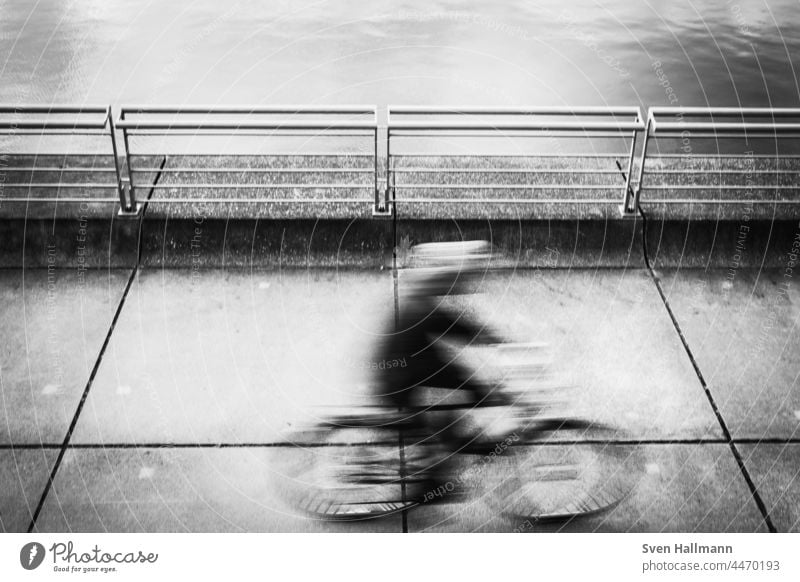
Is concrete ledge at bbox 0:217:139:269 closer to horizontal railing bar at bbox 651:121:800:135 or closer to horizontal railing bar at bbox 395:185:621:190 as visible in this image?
horizontal railing bar at bbox 395:185:621:190

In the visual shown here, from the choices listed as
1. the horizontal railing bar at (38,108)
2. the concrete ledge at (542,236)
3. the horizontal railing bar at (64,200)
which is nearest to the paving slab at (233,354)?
the concrete ledge at (542,236)

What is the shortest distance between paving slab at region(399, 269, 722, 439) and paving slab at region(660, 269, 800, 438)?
0.14 m

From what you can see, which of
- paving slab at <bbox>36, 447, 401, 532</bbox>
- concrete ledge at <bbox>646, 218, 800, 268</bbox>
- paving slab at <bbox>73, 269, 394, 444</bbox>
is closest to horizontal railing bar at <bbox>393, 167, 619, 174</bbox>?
concrete ledge at <bbox>646, 218, 800, 268</bbox>

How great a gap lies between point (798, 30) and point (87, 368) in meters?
15.0

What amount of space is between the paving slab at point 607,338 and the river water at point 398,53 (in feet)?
20.8

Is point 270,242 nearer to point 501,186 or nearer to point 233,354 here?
point 233,354

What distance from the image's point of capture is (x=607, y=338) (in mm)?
5254

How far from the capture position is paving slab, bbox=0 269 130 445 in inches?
182

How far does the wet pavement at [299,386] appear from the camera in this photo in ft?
13.7

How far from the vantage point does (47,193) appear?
6.27 metres

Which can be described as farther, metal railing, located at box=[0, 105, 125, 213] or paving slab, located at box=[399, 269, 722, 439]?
metal railing, located at box=[0, 105, 125, 213]

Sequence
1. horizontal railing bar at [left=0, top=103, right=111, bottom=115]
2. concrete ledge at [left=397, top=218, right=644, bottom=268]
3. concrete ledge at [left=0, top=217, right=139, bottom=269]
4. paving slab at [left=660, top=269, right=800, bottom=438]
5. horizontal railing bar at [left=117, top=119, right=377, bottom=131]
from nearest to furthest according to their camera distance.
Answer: paving slab at [left=660, top=269, right=800, bottom=438] → horizontal railing bar at [left=117, top=119, right=377, bottom=131] → horizontal railing bar at [left=0, top=103, right=111, bottom=115] → concrete ledge at [left=0, top=217, right=139, bottom=269] → concrete ledge at [left=397, top=218, right=644, bottom=268]

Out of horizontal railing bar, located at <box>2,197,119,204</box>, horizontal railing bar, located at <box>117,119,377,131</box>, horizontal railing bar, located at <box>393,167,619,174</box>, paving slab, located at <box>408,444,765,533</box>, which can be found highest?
horizontal railing bar, located at <box>117,119,377,131</box>
